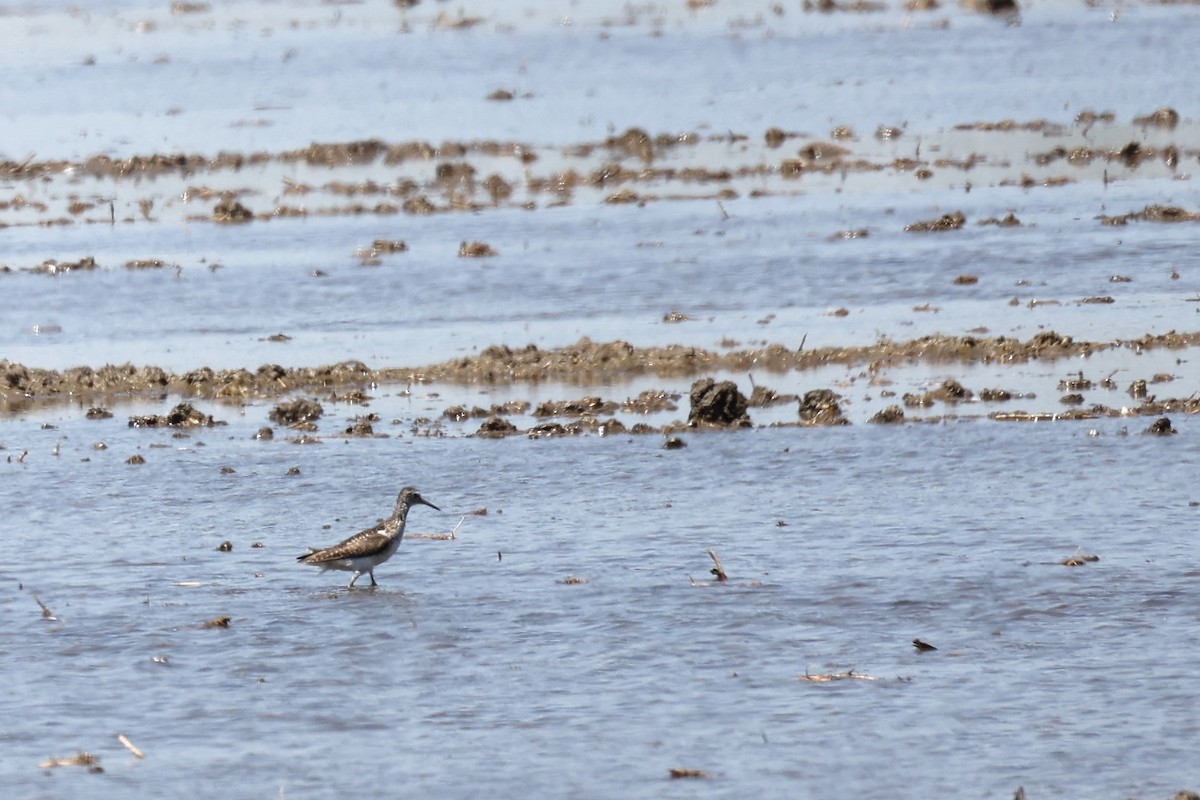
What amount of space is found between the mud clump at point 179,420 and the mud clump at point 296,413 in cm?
70

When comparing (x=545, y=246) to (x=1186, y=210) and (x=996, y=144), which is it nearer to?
(x=1186, y=210)

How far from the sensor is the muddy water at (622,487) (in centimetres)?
1115

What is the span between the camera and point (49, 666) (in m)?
12.8

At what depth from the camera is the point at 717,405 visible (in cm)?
1902

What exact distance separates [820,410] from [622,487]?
117 inches

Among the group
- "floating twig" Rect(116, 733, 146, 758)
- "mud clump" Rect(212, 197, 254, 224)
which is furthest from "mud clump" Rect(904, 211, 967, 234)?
"floating twig" Rect(116, 733, 146, 758)

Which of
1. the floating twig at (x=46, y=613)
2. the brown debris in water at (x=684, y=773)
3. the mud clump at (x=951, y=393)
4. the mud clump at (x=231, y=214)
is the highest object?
the mud clump at (x=231, y=214)

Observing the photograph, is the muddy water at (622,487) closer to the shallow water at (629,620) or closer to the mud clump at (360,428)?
the shallow water at (629,620)

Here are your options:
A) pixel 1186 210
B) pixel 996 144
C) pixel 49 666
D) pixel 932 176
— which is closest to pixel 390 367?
pixel 49 666

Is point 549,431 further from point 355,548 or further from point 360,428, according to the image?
point 355,548

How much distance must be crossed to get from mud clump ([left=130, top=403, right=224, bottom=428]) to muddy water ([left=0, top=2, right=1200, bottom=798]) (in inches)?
12.5

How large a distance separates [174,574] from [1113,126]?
2872 cm

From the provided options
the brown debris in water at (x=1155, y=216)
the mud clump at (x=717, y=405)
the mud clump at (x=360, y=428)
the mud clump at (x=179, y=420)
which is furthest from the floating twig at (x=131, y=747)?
the brown debris in water at (x=1155, y=216)

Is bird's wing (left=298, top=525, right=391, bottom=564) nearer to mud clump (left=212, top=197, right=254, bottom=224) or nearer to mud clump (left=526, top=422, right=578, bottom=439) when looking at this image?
mud clump (left=526, top=422, right=578, bottom=439)
